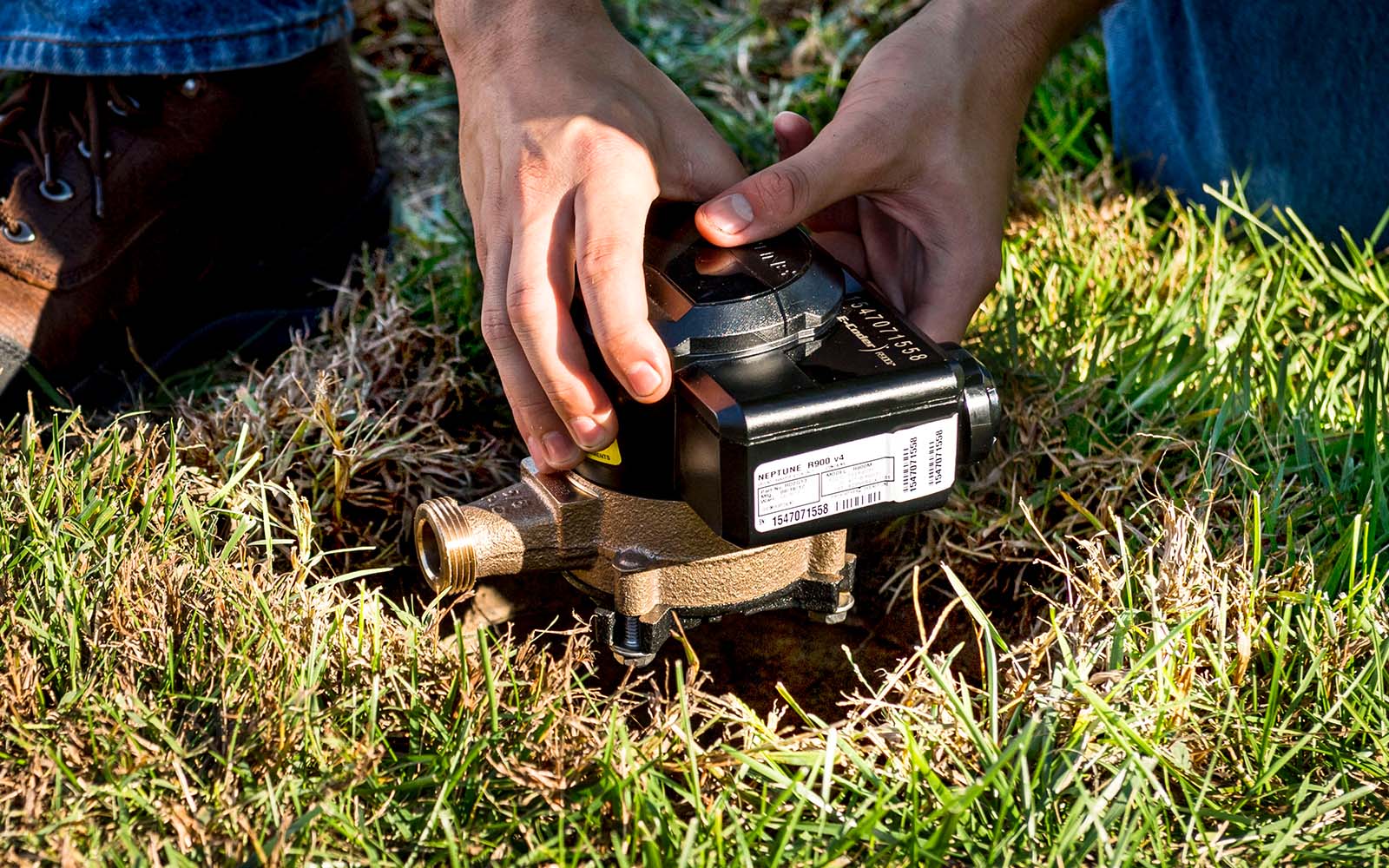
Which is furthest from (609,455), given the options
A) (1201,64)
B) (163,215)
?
(1201,64)

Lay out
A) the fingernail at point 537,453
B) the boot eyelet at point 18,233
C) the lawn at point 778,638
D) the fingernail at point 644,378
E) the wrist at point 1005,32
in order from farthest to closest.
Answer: the boot eyelet at point 18,233 → the wrist at point 1005,32 → the fingernail at point 537,453 → the fingernail at point 644,378 → the lawn at point 778,638

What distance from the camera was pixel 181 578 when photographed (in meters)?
1.39

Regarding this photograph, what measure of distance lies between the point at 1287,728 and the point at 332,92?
1.74 m

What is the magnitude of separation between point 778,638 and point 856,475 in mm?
485

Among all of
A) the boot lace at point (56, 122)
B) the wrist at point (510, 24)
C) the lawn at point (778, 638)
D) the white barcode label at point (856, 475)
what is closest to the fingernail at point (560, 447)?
the lawn at point (778, 638)

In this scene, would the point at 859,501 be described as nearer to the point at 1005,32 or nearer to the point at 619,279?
the point at 619,279

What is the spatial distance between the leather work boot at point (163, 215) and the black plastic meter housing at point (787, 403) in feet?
3.02

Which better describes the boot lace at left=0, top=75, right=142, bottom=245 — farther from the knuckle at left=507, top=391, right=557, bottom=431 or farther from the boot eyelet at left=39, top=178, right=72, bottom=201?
the knuckle at left=507, top=391, right=557, bottom=431

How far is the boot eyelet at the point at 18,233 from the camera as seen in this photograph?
1.92m

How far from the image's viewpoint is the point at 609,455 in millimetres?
1457

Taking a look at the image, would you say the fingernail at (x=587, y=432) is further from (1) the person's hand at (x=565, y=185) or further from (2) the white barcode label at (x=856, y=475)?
(2) the white barcode label at (x=856, y=475)

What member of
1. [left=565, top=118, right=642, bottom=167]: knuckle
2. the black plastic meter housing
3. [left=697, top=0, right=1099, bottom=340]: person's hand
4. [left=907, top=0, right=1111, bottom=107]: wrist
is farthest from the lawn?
[left=565, top=118, right=642, bottom=167]: knuckle

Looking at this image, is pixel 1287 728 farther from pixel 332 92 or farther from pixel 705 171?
pixel 332 92

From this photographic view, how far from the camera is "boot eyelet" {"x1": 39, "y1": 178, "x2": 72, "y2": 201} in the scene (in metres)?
1.96
